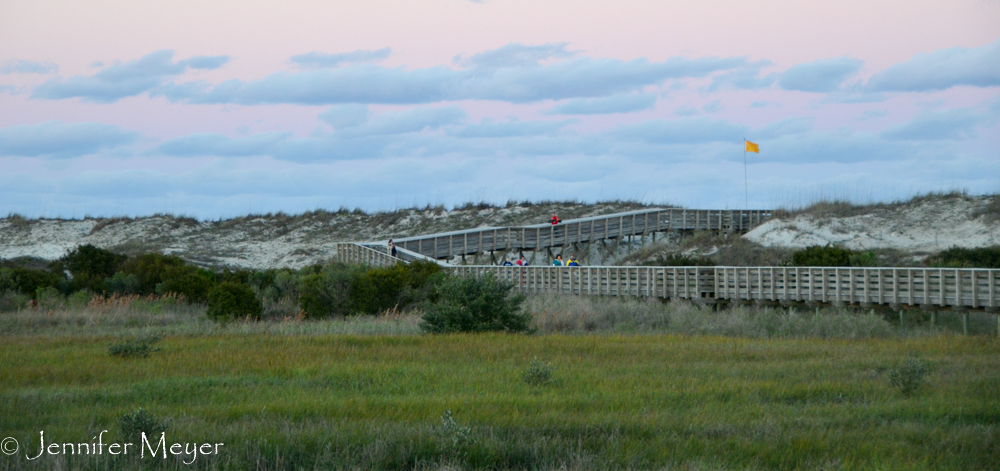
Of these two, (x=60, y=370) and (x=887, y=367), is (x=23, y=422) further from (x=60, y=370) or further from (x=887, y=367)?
(x=887, y=367)

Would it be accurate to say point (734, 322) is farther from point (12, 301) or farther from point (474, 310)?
point (12, 301)

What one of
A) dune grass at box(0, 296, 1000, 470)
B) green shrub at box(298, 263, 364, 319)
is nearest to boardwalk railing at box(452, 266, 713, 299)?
green shrub at box(298, 263, 364, 319)

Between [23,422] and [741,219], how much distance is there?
55088 millimetres

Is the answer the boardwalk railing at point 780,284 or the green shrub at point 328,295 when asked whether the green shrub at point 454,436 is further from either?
the green shrub at point 328,295

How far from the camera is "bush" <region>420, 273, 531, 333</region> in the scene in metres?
18.1

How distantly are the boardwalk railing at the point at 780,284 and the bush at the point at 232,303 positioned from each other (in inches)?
244

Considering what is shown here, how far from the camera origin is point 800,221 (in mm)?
51375

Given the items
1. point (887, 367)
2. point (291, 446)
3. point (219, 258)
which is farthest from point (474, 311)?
point (219, 258)

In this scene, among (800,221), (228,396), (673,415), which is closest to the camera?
(673,415)

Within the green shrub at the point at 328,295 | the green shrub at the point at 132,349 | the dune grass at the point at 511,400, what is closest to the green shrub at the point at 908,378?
the dune grass at the point at 511,400

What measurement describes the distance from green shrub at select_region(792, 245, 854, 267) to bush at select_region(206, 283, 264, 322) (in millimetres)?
20860

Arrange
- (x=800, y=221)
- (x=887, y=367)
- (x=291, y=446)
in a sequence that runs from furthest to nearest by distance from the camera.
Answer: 1. (x=800, y=221)
2. (x=887, y=367)
3. (x=291, y=446)

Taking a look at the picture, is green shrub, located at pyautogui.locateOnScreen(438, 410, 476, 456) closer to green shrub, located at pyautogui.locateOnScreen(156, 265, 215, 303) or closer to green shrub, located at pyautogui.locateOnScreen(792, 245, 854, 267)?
green shrub, located at pyautogui.locateOnScreen(156, 265, 215, 303)

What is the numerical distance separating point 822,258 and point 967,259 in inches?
277
